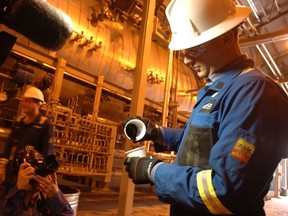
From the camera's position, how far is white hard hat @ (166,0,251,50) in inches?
35.4

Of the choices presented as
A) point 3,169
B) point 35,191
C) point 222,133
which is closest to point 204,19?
point 222,133

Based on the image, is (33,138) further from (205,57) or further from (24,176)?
(205,57)

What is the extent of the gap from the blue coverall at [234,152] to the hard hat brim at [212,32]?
0.57 ft

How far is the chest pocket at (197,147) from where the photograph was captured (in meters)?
0.78

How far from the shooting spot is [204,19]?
0.93m

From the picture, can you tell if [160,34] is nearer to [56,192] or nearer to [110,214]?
[110,214]

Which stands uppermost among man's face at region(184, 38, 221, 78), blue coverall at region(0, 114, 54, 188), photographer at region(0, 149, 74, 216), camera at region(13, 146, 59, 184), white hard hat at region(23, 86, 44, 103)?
white hard hat at region(23, 86, 44, 103)

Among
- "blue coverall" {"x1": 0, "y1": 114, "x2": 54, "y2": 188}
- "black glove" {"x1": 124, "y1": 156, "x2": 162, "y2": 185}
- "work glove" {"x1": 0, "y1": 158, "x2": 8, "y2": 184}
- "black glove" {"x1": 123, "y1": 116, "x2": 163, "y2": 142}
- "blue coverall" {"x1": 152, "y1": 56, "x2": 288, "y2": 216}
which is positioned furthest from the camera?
"blue coverall" {"x1": 0, "y1": 114, "x2": 54, "y2": 188}

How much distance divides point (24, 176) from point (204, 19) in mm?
1063

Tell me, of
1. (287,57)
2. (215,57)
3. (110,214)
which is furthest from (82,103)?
(287,57)

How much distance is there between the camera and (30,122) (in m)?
2.28

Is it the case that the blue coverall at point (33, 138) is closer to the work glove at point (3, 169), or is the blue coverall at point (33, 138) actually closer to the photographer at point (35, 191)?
the work glove at point (3, 169)

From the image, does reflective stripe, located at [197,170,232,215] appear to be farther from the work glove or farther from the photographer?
the work glove

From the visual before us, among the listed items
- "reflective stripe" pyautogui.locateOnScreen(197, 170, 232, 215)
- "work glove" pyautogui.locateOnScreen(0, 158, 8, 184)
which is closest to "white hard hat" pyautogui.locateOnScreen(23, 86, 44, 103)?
"work glove" pyautogui.locateOnScreen(0, 158, 8, 184)
